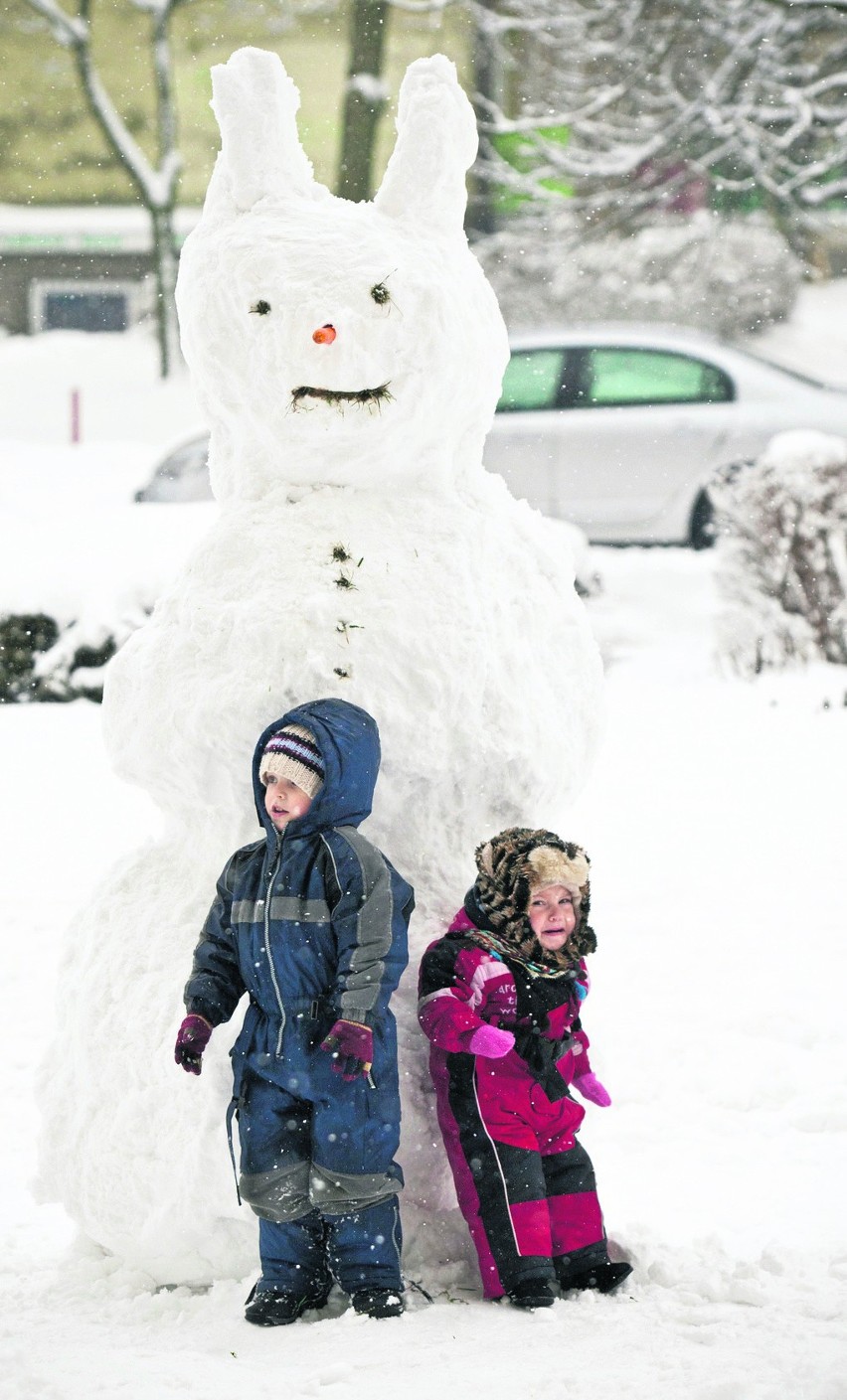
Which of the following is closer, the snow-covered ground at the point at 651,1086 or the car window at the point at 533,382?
the snow-covered ground at the point at 651,1086

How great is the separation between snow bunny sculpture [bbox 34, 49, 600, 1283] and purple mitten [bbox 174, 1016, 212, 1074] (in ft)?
0.47

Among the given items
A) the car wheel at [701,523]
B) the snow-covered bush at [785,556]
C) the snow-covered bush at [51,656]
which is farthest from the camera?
the car wheel at [701,523]

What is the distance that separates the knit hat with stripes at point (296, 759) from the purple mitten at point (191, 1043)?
1.38 ft

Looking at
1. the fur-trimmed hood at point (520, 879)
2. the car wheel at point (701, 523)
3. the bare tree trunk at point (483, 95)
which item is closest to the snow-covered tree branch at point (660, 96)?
the bare tree trunk at point (483, 95)

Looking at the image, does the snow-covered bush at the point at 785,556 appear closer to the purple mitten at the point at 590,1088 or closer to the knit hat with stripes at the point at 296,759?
the purple mitten at the point at 590,1088

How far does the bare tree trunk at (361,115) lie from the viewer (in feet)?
40.5

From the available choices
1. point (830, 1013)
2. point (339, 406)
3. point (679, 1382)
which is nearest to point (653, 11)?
point (830, 1013)

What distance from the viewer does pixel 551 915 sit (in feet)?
9.42

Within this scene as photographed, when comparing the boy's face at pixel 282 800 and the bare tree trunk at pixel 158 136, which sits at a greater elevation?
the bare tree trunk at pixel 158 136

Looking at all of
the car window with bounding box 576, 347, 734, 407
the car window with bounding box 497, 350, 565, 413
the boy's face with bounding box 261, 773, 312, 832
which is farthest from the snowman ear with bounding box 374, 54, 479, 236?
the car window with bounding box 576, 347, 734, 407

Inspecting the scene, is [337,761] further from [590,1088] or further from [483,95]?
[483,95]

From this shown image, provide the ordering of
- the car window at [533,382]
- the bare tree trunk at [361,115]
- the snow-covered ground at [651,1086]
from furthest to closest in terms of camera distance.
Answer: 1. the bare tree trunk at [361,115]
2. the car window at [533,382]
3. the snow-covered ground at [651,1086]

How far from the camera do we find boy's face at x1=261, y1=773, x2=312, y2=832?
2689 millimetres

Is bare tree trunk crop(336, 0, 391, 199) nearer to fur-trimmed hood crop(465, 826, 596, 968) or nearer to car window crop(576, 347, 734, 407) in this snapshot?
car window crop(576, 347, 734, 407)
